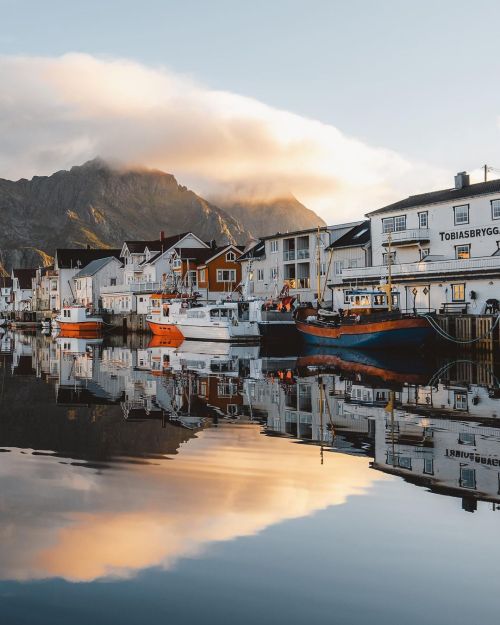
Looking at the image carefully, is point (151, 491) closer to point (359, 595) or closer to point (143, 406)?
point (359, 595)

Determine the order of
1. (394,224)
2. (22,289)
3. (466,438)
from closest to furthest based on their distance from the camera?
1. (466,438)
2. (394,224)
3. (22,289)

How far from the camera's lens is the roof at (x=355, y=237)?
70812 millimetres

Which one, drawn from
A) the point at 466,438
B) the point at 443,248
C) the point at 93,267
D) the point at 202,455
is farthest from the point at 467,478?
the point at 93,267

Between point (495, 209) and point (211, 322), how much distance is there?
24841 millimetres

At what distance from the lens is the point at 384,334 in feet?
158

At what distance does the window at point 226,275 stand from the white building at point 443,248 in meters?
29.5

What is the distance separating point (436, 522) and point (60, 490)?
5.80 metres

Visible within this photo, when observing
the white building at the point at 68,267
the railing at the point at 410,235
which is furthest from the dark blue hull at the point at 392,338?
the white building at the point at 68,267

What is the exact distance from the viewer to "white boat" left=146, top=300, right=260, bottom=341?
6400cm

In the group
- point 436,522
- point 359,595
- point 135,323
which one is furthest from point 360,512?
point 135,323

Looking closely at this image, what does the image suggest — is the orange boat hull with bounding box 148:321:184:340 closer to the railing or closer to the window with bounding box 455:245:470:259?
the railing

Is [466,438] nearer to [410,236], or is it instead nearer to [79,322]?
[410,236]

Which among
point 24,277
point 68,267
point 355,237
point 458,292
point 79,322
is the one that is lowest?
point 79,322

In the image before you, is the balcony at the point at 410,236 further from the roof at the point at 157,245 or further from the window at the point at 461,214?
the roof at the point at 157,245
